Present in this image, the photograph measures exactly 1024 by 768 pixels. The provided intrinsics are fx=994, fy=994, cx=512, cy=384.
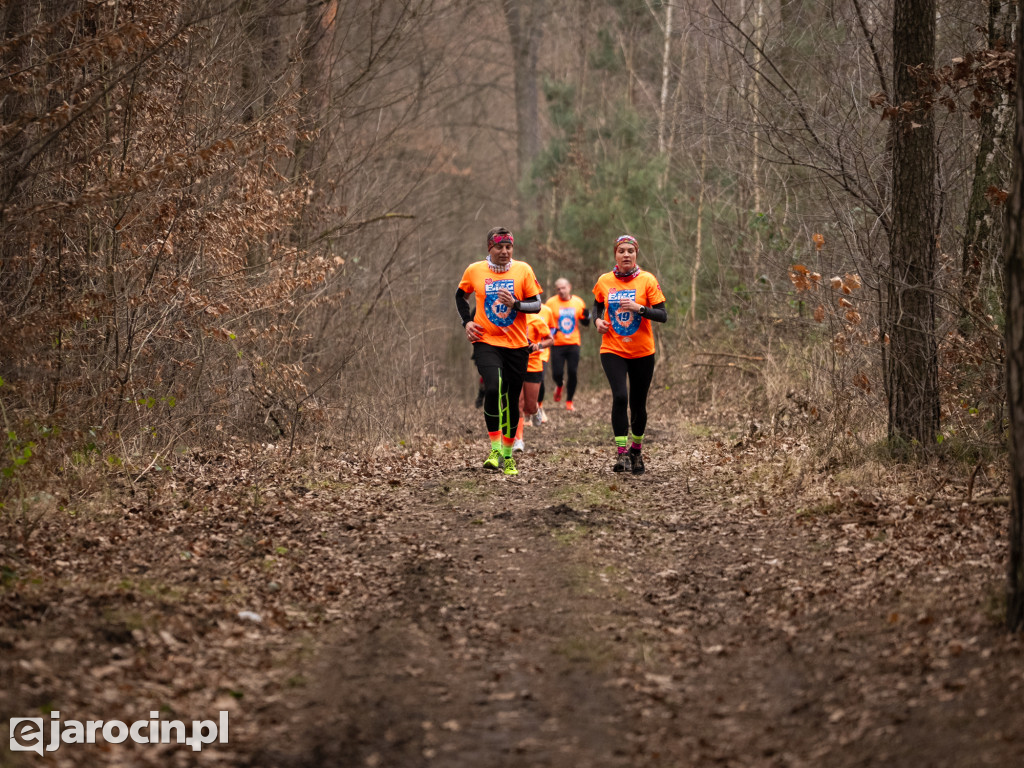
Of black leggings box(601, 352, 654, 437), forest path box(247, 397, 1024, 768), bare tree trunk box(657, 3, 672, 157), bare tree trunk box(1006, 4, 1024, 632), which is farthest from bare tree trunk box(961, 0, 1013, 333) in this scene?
bare tree trunk box(657, 3, 672, 157)

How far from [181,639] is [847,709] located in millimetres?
3361

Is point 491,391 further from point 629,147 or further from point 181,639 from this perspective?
point 629,147

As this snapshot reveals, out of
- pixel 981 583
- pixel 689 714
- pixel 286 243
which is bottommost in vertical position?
pixel 689 714

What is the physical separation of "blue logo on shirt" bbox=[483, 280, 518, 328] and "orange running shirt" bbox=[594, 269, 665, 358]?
94 cm

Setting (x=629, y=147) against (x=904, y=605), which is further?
(x=629, y=147)

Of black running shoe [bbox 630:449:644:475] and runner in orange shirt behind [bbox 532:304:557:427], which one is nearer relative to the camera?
black running shoe [bbox 630:449:644:475]

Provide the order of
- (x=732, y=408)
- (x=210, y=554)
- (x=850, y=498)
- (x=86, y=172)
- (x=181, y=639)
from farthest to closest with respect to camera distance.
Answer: (x=732, y=408) < (x=86, y=172) < (x=850, y=498) < (x=210, y=554) < (x=181, y=639)

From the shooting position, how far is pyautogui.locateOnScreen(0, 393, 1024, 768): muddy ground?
4250mm

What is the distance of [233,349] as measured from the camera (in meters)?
11.6

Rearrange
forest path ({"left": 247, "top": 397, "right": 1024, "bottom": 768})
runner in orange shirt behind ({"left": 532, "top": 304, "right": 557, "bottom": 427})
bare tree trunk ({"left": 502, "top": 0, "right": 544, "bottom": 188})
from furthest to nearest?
bare tree trunk ({"left": 502, "top": 0, "right": 544, "bottom": 188}), runner in orange shirt behind ({"left": 532, "top": 304, "right": 557, "bottom": 427}), forest path ({"left": 247, "top": 397, "right": 1024, "bottom": 768})

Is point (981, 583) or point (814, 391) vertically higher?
point (814, 391)

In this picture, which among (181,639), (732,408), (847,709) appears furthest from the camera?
(732,408)

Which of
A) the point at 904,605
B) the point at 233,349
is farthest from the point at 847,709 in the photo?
the point at 233,349

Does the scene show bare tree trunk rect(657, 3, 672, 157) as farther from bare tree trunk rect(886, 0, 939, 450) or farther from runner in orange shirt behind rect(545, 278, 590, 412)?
bare tree trunk rect(886, 0, 939, 450)
